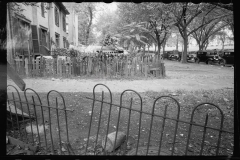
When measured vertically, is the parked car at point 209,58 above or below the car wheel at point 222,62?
above

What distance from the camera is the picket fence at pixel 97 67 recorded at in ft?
31.2

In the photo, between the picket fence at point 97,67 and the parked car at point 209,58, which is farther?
the parked car at point 209,58

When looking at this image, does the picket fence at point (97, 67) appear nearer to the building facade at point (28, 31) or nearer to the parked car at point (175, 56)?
the building facade at point (28, 31)

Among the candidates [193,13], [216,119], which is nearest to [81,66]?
[216,119]

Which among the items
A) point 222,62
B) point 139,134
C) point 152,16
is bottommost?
point 139,134

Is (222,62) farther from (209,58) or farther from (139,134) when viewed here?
(139,134)

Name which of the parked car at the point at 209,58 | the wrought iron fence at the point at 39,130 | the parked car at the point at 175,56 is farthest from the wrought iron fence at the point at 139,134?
the parked car at the point at 175,56

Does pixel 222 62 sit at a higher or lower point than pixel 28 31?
lower

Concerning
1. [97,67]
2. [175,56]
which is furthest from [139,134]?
[175,56]

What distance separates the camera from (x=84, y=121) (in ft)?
13.4

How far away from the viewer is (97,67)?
32.6 feet

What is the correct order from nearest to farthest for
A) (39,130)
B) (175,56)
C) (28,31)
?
(39,130) → (28,31) → (175,56)
